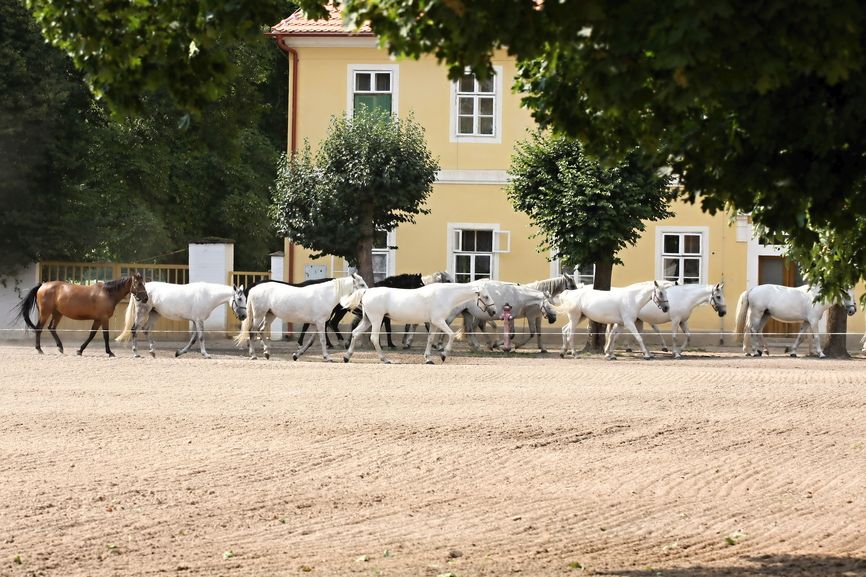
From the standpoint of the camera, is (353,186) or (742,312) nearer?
(353,186)

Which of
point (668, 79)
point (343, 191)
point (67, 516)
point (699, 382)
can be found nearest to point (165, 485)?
point (67, 516)

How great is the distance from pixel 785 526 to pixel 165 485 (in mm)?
4602

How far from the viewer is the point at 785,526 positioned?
32.7 feet

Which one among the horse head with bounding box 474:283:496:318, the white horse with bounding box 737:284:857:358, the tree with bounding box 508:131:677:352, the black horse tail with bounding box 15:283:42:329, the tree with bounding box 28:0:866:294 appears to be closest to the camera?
the tree with bounding box 28:0:866:294

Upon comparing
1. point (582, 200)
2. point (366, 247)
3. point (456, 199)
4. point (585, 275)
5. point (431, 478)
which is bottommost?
point (431, 478)

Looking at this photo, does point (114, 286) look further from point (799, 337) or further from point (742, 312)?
point (799, 337)

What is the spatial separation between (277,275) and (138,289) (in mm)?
8008

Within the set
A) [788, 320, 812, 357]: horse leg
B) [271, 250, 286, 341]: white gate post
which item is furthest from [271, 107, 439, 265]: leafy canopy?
[788, 320, 812, 357]: horse leg

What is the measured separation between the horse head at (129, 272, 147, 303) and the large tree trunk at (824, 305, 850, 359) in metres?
14.0

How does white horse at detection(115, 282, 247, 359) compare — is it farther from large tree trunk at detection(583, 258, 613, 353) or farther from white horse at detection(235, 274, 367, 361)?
large tree trunk at detection(583, 258, 613, 353)

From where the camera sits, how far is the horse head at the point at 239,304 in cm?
2780

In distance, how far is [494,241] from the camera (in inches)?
1406

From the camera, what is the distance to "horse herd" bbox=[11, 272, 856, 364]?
2658 cm

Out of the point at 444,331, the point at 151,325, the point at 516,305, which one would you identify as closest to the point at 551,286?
the point at 516,305
